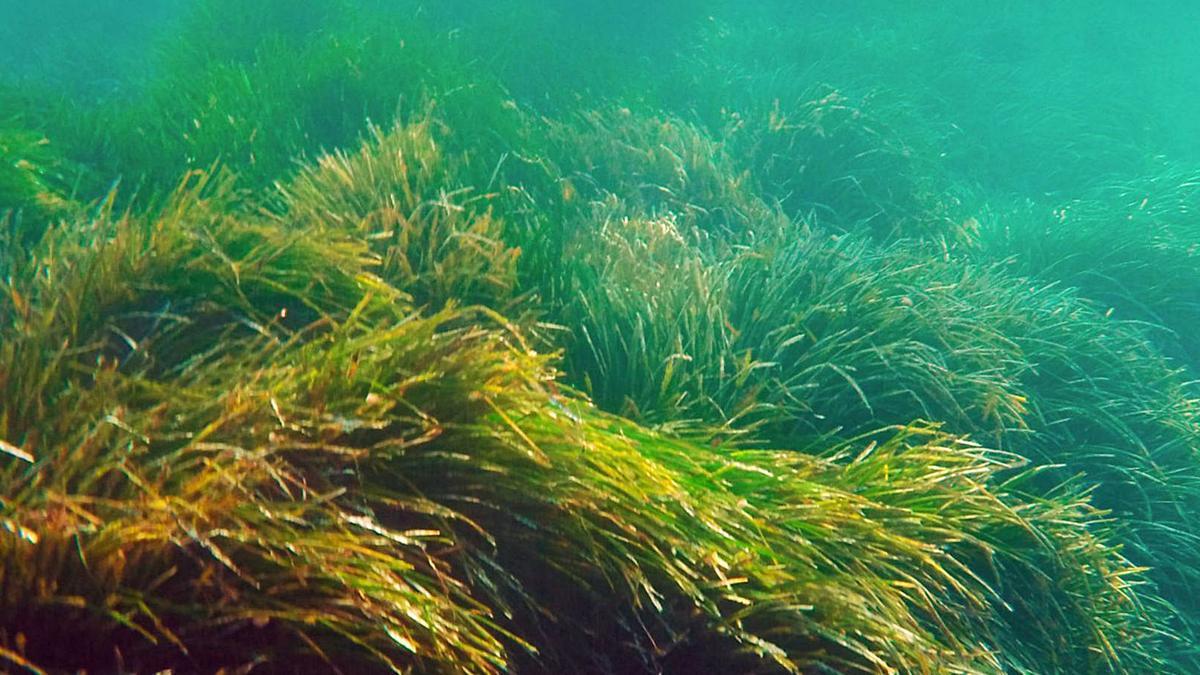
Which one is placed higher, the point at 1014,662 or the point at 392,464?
the point at 392,464

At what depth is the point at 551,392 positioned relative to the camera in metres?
2.02

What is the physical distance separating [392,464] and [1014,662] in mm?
1681

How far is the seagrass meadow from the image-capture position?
1410 millimetres

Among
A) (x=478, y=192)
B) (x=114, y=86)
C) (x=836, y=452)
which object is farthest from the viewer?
(x=114, y=86)

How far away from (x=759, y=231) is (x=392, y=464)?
301 cm

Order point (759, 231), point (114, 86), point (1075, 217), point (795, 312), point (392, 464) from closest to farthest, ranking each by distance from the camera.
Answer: point (392, 464)
point (795, 312)
point (759, 231)
point (1075, 217)
point (114, 86)

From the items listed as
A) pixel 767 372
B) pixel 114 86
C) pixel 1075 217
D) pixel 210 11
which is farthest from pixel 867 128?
pixel 114 86

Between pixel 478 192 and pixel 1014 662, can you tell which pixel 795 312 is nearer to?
pixel 1014 662

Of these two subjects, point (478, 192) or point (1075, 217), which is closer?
point (478, 192)

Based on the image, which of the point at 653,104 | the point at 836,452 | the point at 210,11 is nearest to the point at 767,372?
the point at 836,452

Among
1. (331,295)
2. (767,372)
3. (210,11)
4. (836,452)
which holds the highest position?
(210,11)

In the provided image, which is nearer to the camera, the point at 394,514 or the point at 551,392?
the point at 394,514

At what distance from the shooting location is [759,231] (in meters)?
4.30

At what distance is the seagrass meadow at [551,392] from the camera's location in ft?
4.63
